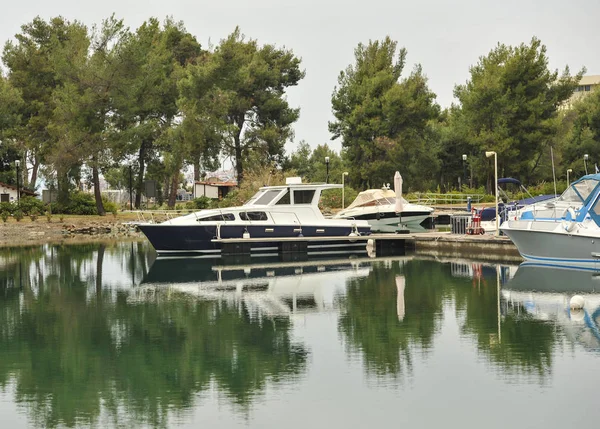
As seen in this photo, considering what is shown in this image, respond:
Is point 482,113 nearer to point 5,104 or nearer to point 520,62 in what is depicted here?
point 520,62

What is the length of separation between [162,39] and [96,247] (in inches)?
1082

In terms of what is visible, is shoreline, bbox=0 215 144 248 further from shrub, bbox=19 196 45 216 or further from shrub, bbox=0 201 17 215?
shrub, bbox=0 201 17 215

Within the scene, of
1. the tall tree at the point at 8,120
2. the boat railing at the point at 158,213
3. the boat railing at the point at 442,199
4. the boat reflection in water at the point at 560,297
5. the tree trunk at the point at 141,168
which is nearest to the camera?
the boat reflection in water at the point at 560,297

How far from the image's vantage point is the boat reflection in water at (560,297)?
16719mm

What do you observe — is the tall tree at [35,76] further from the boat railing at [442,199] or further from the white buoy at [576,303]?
the white buoy at [576,303]

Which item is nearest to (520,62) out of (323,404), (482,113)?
(482,113)

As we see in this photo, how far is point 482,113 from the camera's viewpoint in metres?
59.2

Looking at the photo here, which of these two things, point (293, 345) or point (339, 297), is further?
point (339, 297)

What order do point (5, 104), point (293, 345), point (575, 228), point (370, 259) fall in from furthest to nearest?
point (5, 104), point (370, 259), point (575, 228), point (293, 345)

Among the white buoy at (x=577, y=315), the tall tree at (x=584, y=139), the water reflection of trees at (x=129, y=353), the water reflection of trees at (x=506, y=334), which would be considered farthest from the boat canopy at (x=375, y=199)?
the white buoy at (x=577, y=315)

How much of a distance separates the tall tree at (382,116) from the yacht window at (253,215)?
29.9m

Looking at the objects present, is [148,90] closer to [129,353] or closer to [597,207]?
[597,207]

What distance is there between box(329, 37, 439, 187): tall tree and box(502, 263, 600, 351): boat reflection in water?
35.4 metres

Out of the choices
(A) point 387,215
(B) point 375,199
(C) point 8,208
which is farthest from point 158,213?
(A) point 387,215
